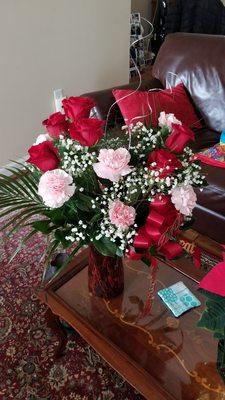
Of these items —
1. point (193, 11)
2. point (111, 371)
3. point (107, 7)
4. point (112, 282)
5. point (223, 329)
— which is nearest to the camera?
point (223, 329)

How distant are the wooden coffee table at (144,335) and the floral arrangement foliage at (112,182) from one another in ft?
0.78

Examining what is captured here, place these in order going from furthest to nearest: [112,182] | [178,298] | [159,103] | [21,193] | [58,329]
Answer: [159,103]
[58,329]
[178,298]
[21,193]
[112,182]

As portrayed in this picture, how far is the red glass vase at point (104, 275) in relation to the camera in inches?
36.3

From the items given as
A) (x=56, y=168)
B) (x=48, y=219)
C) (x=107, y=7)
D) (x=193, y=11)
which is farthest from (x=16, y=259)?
(x=193, y=11)

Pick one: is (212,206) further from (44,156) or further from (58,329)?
(44,156)

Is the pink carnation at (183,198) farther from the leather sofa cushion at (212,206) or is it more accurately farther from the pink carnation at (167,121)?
the leather sofa cushion at (212,206)

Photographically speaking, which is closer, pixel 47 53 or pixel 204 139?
pixel 204 139

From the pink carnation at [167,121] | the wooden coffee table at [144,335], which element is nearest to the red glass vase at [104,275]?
the wooden coffee table at [144,335]

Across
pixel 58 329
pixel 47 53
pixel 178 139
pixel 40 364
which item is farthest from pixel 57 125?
pixel 47 53

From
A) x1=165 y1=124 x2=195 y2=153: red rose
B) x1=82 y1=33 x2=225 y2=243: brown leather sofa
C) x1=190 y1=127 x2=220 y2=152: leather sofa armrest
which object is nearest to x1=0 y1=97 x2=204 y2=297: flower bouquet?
x1=165 y1=124 x2=195 y2=153: red rose

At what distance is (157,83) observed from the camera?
2078mm

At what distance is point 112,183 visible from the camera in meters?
0.77

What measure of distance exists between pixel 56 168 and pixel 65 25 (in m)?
1.86

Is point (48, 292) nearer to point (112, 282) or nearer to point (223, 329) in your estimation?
point (112, 282)
